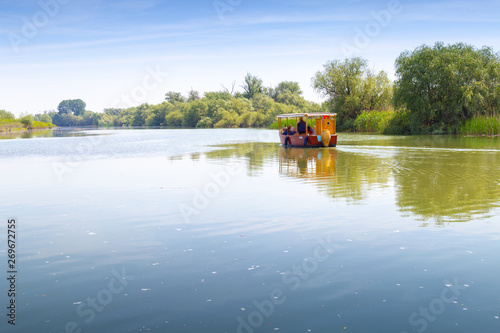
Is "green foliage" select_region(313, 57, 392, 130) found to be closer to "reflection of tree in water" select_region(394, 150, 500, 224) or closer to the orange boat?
the orange boat

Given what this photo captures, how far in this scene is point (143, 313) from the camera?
506cm

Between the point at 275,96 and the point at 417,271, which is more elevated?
the point at 275,96

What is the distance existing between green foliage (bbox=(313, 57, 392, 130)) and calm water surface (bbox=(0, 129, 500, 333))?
169ft

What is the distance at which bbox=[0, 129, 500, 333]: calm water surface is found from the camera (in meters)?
4.95

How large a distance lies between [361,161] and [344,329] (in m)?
16.9

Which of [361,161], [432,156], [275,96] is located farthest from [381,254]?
[275,96]

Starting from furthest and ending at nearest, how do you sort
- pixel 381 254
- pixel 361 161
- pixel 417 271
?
pixel 361 161 < pixel 381 254 < pixel 417 271

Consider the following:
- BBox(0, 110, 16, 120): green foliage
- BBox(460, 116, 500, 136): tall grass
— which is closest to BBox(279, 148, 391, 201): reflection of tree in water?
BBox(460, 116, 500, 136): tall grass

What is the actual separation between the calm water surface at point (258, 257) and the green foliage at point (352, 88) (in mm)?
51624

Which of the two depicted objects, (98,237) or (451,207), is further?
(451,207)

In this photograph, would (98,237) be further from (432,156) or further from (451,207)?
(432,156)

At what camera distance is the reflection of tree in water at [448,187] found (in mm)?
9734

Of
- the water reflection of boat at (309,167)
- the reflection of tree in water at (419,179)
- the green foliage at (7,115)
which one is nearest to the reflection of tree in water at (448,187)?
the reflection of tree in water at (419,179)

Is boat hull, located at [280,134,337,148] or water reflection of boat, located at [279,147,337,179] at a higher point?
boat hull, located at [280,134,337,148]
